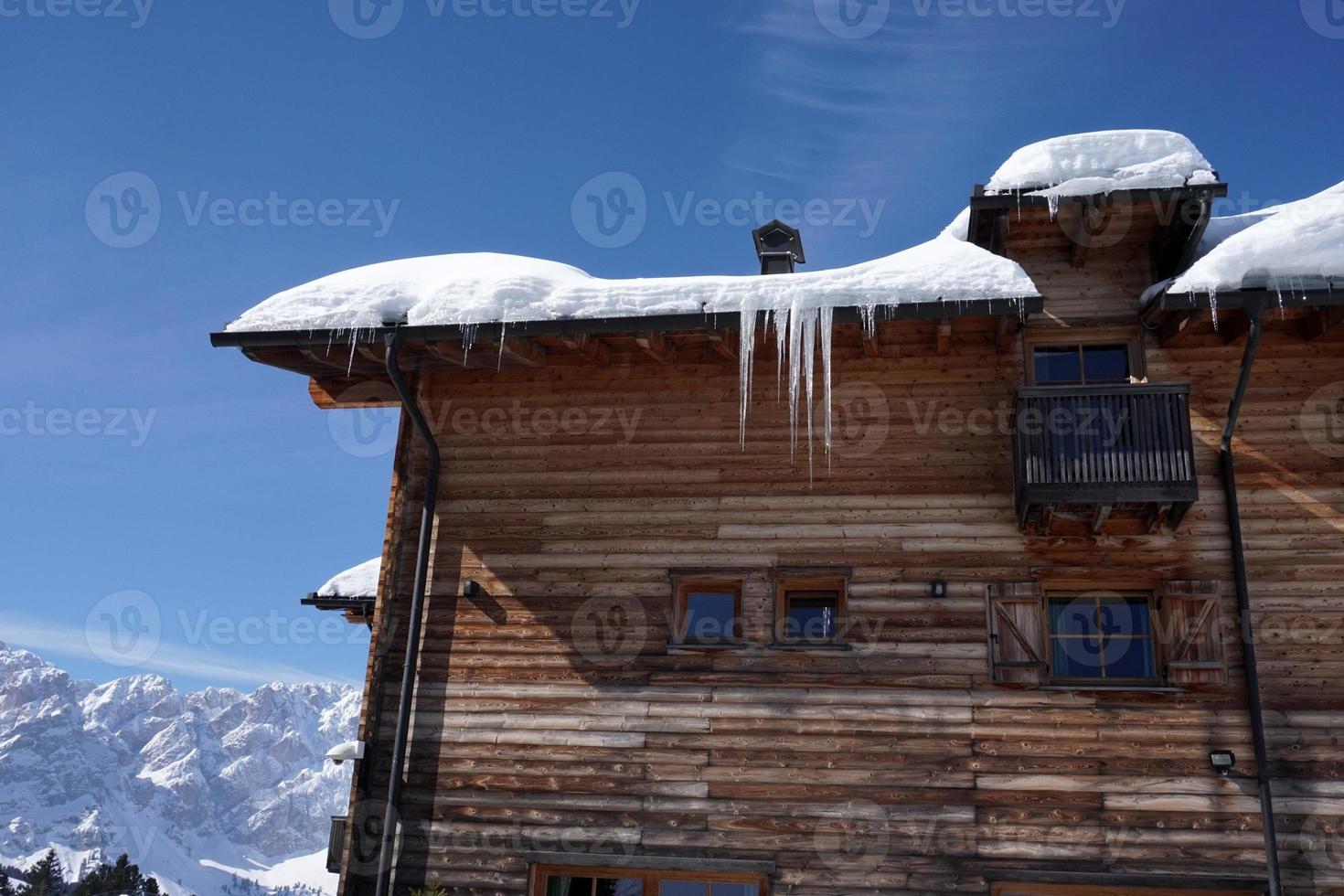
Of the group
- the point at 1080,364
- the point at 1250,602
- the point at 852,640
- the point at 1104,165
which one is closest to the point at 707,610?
the point at 852,640

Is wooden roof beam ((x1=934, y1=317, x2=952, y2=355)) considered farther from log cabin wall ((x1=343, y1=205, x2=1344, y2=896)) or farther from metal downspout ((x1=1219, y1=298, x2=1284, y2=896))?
metal downspout ((x1=1219, y1=298, x2=1284, y2=896))

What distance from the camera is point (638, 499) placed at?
10.6 m

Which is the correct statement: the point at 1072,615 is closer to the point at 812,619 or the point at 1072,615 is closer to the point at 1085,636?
the point at 1085,636

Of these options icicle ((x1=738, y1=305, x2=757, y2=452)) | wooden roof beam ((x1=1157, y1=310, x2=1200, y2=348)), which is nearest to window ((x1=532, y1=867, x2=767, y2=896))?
icicle ((x1=738, y1=305, x2=757, y2=452))

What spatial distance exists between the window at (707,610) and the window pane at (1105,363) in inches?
158

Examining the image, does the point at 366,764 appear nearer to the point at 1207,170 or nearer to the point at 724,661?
the point at 724,661

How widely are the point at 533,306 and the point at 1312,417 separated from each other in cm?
726

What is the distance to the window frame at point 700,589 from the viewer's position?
10.1 meters

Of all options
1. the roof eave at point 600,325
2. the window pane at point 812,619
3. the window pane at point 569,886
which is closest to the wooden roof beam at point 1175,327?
the roof eave at point 600,325

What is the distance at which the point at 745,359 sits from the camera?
1031 centimetres

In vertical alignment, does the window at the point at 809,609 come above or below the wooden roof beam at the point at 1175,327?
below

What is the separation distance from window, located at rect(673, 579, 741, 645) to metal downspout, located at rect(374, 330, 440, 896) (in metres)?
2.53

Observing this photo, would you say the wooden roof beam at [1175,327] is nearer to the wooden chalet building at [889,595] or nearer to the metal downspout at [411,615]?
the wooden chalet building at [889,595]

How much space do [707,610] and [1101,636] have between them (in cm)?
359
